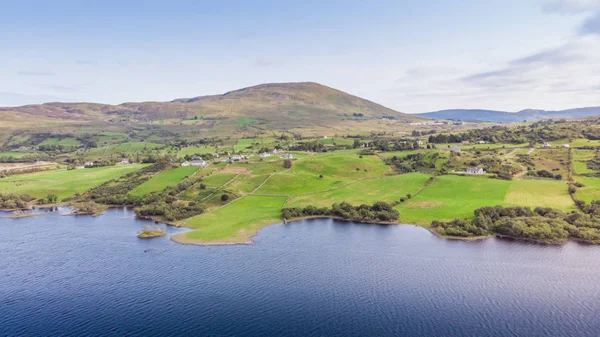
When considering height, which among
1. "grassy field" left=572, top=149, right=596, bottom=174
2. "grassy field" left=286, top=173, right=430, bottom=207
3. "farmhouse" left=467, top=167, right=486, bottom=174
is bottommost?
"grassy field" left=286, top=173, right=430, bottom=207

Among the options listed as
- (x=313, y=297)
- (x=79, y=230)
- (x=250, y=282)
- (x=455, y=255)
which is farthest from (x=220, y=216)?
(x=455, y=255)

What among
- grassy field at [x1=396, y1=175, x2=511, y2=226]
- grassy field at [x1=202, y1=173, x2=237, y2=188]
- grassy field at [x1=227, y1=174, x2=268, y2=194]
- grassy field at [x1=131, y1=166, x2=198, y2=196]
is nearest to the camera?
grassy field at [x1=396, y1=175, x2=511, y2=226]

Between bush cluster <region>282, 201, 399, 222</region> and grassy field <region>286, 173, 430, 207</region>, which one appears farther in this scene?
grassy field <region>286, 173, 430, 207</region>

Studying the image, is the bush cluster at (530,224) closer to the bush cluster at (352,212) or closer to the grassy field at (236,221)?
the bush cluster at (352,212)

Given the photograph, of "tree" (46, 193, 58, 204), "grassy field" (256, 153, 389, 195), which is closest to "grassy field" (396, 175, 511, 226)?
"grassy field" (256, 153, 389, 195)

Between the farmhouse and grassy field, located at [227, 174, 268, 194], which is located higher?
the farmhouse

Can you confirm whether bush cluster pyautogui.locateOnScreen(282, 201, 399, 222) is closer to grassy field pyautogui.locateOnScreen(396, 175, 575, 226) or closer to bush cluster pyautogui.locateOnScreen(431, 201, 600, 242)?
grassy field pyautogui.locateOnScreen(396, 175, 575, 226)
